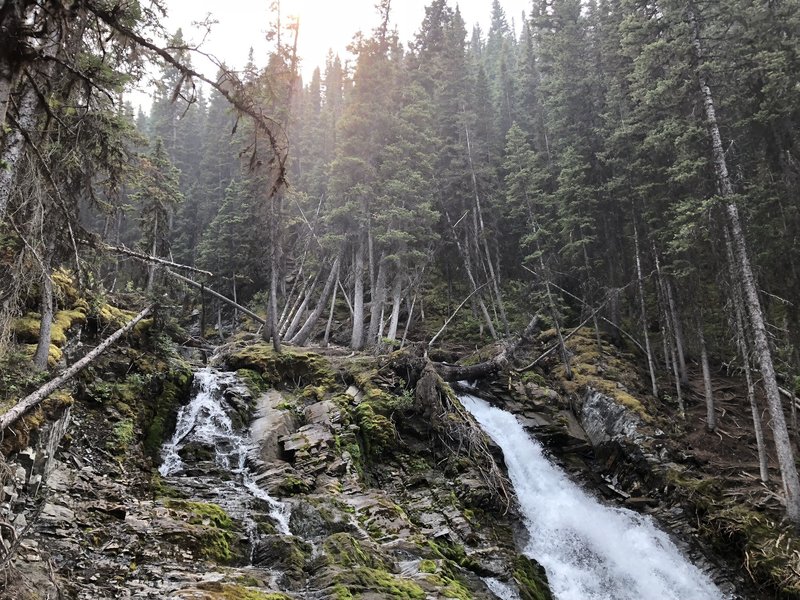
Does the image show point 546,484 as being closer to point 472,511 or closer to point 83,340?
point 472,511

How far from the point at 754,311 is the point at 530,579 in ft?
31.8

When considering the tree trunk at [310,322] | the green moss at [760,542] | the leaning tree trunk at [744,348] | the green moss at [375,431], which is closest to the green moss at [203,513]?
the green moss at [375,431]

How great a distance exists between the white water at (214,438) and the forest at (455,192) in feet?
11.3

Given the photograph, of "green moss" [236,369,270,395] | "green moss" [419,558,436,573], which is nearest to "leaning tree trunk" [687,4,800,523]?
"green moss" [419,558,436,573]

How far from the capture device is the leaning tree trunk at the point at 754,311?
1262 centimetres

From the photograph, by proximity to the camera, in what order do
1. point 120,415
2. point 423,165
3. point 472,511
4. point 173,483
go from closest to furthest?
point 173,483, point 120,415, point 472,511, point 423,165

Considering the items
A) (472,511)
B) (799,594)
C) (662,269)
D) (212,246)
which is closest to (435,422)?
(472,511)

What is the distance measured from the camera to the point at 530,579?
34.9ft

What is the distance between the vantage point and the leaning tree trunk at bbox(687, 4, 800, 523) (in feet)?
41.4

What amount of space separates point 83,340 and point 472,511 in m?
10.8

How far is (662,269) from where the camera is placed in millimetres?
19469

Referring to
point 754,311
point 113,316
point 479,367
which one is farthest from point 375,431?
point 754,311

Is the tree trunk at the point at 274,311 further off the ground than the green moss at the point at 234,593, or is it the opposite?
the tree trunk at the point at 274,311

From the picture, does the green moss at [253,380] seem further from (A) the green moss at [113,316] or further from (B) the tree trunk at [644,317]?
(B) the tree trunk at [644,317]
